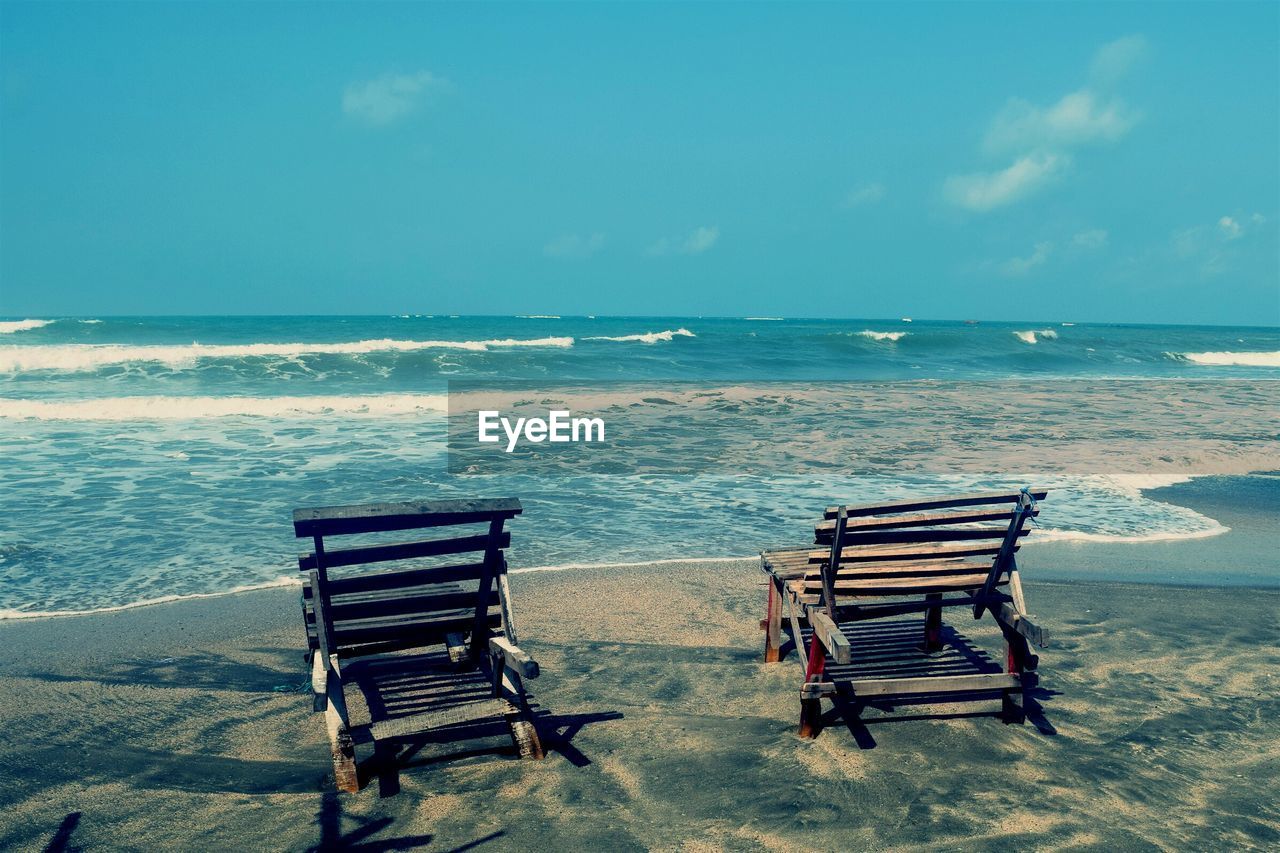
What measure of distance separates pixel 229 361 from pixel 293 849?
3321cm

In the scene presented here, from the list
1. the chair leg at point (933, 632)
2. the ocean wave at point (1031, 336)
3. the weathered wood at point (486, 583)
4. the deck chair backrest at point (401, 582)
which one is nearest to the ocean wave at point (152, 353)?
the deck chair backrest at point (401, 582)

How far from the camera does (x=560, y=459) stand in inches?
542

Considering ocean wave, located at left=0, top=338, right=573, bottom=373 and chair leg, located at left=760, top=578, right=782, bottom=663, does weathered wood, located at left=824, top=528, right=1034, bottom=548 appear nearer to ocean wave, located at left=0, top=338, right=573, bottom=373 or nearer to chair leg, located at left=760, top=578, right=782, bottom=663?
chair leg, located at left=760, top=578, right=782, bottom=663

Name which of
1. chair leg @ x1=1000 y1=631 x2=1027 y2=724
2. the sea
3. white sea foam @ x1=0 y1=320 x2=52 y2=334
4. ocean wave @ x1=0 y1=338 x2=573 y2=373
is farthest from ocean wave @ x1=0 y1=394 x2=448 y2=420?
white sea foam @ x1=0 y1=320 x2=52 y2=334

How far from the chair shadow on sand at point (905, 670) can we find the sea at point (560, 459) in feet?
8.15

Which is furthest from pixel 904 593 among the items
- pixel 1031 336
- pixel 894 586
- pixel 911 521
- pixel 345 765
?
pixel 1031 336

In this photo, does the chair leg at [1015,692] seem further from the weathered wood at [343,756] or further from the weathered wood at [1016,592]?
the weathered wood at [343,756]

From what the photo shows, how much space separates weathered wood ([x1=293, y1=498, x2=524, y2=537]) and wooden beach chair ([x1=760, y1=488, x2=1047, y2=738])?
5.48 feet

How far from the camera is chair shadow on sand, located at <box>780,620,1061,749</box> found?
15.4 ft

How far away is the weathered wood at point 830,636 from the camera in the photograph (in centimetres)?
427

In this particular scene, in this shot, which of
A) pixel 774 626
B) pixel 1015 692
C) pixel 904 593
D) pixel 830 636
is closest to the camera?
pixel 830 636

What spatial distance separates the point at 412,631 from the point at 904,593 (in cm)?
256

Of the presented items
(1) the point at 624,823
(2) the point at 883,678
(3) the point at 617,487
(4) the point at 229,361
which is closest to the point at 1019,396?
(3) the point at 617,487

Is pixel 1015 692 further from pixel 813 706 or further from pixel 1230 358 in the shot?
pixel 1230 358
